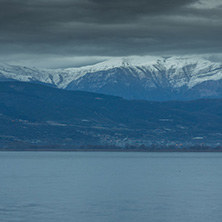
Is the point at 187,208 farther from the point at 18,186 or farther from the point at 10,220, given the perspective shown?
the point at 18,186

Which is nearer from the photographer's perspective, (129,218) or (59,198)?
(129,218)

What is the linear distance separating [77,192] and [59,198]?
1173cm

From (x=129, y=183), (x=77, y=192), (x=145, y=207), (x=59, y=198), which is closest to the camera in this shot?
(x=145, y=207)

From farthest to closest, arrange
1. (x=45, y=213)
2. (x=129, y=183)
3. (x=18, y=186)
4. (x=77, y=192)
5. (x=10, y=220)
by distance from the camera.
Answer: (x=129, y=183), (x=18, y=186), (x=77, y=192), (x=45, y=213), (x=10, y=220)

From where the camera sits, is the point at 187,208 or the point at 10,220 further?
the point at 187,208

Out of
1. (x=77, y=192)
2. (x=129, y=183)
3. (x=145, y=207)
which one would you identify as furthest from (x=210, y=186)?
(x=145, y=207)

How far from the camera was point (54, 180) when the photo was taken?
163m

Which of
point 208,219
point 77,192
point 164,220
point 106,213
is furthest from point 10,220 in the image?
point 77,192

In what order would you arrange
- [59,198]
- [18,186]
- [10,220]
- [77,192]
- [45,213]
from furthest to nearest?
[18,186], [77,192], [59,198], [45,213], [10,220]

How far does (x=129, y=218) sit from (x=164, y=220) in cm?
518

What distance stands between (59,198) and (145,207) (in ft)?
60.7

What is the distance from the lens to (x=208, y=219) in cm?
9869

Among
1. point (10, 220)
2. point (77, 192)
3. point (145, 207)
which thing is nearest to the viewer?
point (10, 220)

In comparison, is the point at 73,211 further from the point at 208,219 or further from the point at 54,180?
the point at 54,180
